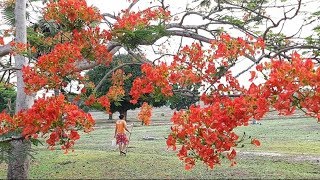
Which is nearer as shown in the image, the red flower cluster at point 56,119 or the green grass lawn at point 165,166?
the red flower cluster at point 56,119

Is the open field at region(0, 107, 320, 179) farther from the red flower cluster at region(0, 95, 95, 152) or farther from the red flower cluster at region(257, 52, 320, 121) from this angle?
the red flower cluster at region(257, 52, 320, 121)

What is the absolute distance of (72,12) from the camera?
7211mm

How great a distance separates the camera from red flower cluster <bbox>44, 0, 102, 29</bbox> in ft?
23.4

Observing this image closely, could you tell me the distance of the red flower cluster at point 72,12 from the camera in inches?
281

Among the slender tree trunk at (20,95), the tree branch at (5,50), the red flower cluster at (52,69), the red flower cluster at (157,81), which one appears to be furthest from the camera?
the tree branch at (5,50)

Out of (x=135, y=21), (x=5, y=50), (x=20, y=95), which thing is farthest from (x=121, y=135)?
(x=135, y=21)

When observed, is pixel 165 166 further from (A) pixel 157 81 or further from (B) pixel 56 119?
(B) pixel 56 119

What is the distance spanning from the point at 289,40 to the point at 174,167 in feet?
14.8

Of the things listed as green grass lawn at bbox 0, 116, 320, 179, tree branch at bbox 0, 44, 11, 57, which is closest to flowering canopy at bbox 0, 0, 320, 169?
tree branch at bbox 0, 44, 11, 57

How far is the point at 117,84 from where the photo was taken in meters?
8.69

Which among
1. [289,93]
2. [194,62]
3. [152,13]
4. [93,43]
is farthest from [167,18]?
[289,93]

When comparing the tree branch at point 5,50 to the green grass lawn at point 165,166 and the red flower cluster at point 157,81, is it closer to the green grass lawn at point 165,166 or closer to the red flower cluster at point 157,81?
the green grass lawn at point 165,166

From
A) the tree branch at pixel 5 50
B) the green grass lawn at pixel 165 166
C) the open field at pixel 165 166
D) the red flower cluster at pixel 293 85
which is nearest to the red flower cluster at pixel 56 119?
the red flower cluster at pixel 293 85

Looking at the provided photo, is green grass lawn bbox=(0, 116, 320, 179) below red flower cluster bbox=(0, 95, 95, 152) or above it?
below
